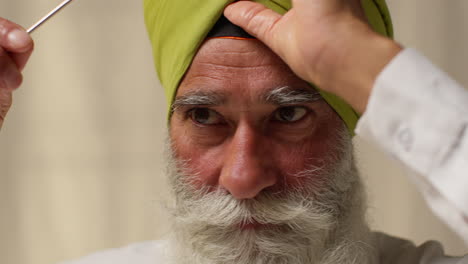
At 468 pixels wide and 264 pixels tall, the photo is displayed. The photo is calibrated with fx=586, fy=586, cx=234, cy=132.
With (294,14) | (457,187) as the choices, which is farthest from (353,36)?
(457,187)

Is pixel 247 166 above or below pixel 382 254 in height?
above

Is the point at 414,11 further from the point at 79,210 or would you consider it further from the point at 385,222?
the point at 79,210

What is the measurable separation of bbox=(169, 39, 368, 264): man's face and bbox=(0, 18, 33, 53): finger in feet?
1.41

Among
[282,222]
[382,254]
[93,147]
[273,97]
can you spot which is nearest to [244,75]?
[273,97]

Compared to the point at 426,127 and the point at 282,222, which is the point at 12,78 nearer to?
the point at 282,222

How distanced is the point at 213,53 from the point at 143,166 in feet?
3.75

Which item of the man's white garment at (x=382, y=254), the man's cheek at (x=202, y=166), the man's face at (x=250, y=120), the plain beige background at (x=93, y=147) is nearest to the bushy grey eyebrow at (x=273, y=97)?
the man's face at (x=250, y=120)

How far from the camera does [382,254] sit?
1827 mm

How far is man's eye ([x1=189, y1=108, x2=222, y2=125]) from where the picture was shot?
1505 mm

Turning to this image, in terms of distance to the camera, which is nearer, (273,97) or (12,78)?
(12,78)

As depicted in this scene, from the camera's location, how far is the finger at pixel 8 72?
1256mm

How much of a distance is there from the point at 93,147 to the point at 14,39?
1.32 metres

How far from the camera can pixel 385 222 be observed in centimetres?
247

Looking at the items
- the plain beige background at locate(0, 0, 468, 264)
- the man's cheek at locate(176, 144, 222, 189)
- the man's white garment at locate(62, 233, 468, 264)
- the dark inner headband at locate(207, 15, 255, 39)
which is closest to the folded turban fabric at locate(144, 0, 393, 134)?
the dark inner headband at locate(207, 15, 255, 39)
